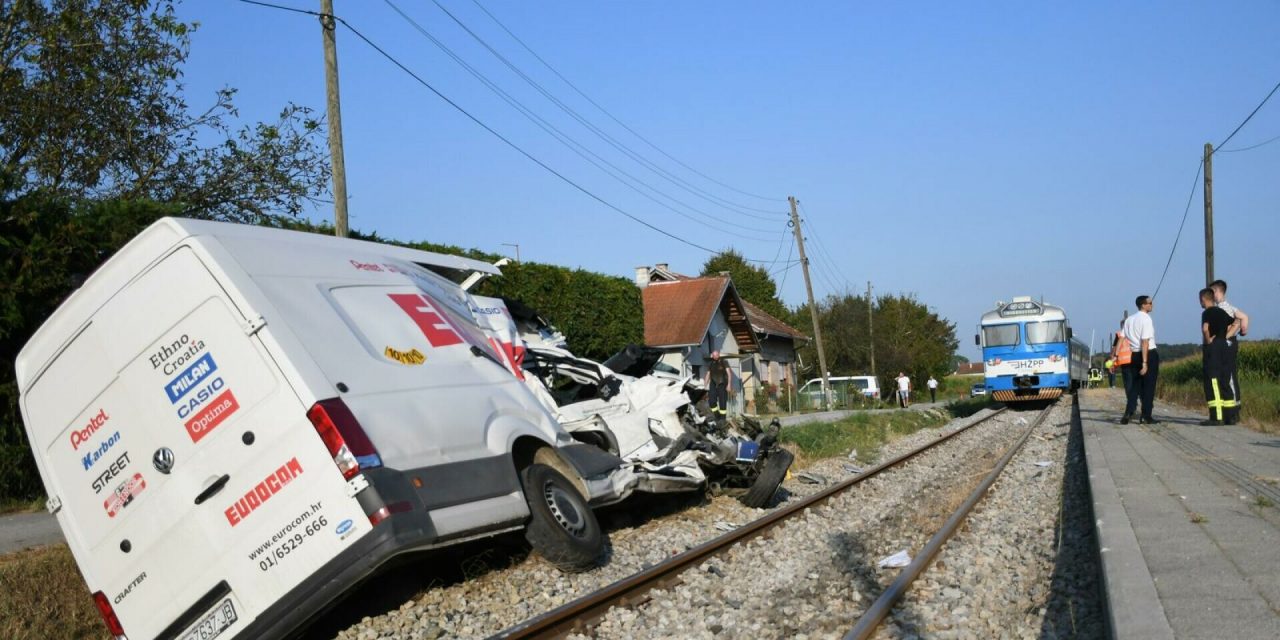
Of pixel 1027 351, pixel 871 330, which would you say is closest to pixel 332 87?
pixel 1027 351

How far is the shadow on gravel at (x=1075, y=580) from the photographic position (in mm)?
5387

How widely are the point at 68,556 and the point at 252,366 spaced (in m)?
3.50

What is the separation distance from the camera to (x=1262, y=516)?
6766 mm

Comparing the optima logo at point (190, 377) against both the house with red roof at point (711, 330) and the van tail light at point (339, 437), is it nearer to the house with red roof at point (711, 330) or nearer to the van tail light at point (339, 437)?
the van tail light at point (339, 437)

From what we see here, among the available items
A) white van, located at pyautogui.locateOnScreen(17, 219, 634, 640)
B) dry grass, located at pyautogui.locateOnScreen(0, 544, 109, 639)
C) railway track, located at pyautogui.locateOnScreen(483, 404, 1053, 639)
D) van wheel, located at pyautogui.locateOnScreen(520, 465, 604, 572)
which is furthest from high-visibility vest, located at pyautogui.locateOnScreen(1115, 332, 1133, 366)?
dry grass, located at pyautogui.locateOnScreen(0, 544, 109, 639)

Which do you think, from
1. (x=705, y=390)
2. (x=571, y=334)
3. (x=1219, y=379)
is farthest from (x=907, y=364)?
(x=705, y=390)

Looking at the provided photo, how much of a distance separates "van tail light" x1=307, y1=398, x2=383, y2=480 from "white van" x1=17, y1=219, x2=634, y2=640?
1 cm

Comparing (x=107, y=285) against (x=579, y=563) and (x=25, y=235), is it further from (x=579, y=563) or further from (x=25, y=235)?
(x=25, y=235)

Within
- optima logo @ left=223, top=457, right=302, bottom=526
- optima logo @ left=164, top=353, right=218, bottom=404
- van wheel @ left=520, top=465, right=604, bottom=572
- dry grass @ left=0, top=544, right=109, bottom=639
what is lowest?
dry grass @ left=0, top=544, right=109, bottom=639

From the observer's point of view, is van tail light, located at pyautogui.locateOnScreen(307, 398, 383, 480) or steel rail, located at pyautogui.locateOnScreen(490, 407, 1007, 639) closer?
van tail light, located at pyautogui.locateOnScreen(307, 398, 383, 480)

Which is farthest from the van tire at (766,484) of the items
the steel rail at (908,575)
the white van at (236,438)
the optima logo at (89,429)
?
the optima logo at (89,429)

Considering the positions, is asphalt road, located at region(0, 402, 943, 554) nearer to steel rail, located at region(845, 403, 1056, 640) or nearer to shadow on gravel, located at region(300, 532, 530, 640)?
shadow on gravel, located at region(300, 532, 530, 640)

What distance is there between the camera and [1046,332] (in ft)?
101

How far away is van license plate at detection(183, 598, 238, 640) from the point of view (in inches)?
207
